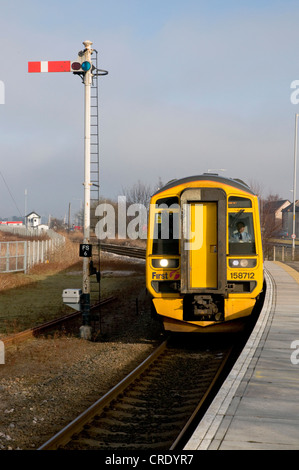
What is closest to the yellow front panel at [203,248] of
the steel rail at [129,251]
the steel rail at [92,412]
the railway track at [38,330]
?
Result: the steel rail at [92,412]

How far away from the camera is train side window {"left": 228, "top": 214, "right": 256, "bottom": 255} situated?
10.9 m

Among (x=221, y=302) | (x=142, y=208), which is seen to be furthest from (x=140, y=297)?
(x=142, y=208)

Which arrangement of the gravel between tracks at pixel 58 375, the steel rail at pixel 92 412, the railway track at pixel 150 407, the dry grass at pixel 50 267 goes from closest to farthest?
the steel rail at pixel 92 412 → the railway track at pixel 150 407 → the gravel between tracks at pixel 58 375 → the dry grass at pixel 50 267

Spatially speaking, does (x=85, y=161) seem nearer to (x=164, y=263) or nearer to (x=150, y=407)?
(x=164, y=263)

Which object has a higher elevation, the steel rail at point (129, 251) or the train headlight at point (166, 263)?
the train headlight at point (166, 263)

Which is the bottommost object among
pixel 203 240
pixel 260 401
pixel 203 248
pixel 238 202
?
pixel 260 401

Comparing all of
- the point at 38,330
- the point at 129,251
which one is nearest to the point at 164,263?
the point at 38,330

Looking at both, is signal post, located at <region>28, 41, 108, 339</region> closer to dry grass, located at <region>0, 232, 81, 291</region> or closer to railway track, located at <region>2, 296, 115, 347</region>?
railway track, located at <region>2, 296, 115, 347</region>

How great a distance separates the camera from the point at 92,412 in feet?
23.7

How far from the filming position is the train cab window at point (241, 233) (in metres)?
10.9

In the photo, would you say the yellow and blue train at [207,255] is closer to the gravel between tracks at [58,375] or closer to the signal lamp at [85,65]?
the gravel between tracks at [58,375]

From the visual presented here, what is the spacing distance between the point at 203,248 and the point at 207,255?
0.55 feet

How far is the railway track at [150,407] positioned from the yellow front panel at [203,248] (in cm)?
163
